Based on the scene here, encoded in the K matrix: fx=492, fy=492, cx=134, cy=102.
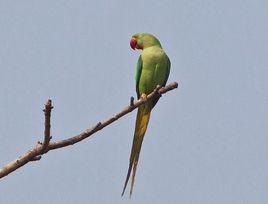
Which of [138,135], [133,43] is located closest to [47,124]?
[138,135]

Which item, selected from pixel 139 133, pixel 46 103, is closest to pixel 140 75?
pixel 139 133

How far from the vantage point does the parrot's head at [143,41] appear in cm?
676

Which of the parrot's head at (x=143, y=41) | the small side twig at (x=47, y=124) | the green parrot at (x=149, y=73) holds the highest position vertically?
the parrot's head at (x=143, y=41)

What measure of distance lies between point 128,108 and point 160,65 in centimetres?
245

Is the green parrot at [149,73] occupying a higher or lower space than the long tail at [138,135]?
higher

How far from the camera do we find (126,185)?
4.58 meters

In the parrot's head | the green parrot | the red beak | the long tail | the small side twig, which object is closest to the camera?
the small side twig

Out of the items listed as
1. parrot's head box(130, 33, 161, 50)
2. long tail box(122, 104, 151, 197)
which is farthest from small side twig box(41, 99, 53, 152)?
parrot's head box(130, 33, 161, 50)

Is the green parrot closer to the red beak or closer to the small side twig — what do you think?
the red beak

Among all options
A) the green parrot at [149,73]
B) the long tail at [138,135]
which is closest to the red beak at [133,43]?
the green parrot at [149,73]

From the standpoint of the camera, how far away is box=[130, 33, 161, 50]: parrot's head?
6758 mm

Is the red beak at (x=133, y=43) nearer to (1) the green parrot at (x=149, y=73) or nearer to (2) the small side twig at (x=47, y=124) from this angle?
(1) the green parrot at (x=149, y=73)

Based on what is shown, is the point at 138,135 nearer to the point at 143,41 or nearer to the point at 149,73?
the point at 149,73

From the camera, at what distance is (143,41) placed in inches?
270
